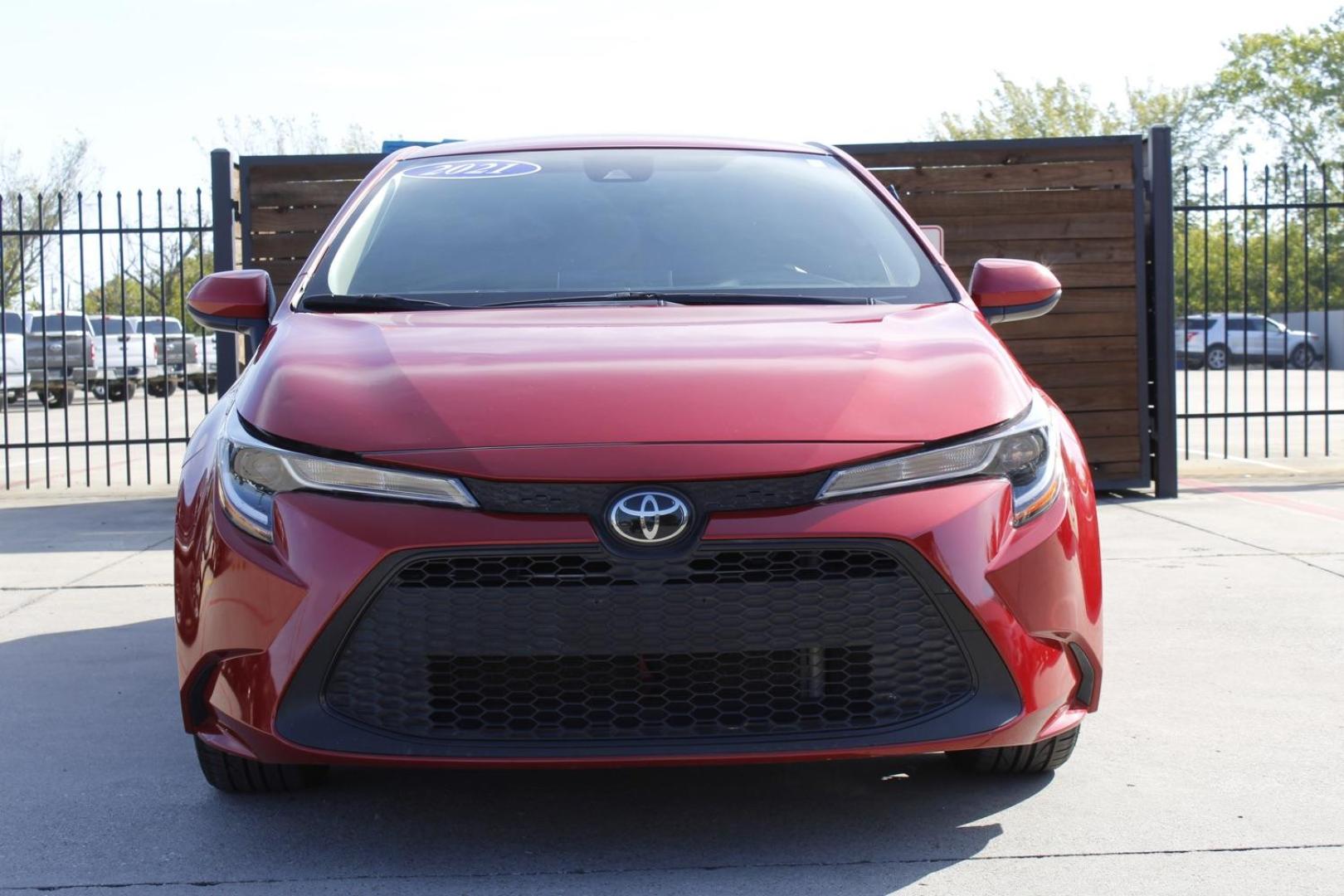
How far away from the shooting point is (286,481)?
2805 millimetres

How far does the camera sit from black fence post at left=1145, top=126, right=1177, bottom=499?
30.0 ft

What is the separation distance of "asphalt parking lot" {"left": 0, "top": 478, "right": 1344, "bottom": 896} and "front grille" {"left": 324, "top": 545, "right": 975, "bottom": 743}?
0.33 meters

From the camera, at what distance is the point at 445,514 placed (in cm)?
268

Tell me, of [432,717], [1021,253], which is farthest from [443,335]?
[1021,253]

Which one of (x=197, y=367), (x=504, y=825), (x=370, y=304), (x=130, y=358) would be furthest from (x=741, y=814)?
(x=197, y=367)

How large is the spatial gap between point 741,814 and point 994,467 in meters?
0.95

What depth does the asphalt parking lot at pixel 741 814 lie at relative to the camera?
2877mm

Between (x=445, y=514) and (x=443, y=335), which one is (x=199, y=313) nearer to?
(x=443, y=335)

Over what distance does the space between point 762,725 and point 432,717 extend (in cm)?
59

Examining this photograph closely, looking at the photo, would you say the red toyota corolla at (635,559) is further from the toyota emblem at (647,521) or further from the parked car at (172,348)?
the parked car at (172,348)

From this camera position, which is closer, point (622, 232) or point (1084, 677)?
point (1084, 677)

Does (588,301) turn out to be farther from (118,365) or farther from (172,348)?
(172,348)

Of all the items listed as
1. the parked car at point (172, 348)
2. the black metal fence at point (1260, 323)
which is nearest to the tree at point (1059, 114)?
the black metal fence at point (1260, 323)

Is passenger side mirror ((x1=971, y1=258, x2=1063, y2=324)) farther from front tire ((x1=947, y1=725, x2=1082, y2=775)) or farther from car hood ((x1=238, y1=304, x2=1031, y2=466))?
front tire ((x1=947, y1=725, x2=1082, y2=775))
